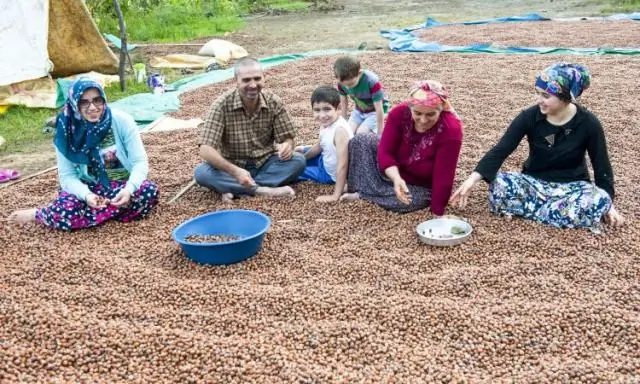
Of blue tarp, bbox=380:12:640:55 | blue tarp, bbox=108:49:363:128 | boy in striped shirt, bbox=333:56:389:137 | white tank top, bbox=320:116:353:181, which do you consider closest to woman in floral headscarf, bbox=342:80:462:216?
white tank top, bbox=320:116:353:181

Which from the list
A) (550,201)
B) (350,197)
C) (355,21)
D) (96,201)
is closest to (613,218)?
(550,201)

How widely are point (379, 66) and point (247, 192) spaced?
466 cm

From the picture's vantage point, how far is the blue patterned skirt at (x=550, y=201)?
3375 millimetres

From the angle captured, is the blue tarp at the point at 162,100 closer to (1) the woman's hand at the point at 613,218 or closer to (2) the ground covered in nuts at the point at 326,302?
(2) the ground covered in nuts at the point at 326,302

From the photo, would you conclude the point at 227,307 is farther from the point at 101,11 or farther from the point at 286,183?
the point at 101,11

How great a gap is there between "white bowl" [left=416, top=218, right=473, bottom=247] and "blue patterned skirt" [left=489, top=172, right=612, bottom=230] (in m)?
0.33

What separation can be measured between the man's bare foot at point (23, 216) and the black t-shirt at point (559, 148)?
2713 millimetres

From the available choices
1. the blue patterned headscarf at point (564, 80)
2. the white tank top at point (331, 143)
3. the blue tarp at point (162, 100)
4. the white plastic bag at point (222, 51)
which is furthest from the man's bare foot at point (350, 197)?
the white plastic bag at point (222, 51)

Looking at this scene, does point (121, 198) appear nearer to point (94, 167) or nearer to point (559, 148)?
point (94, 167)

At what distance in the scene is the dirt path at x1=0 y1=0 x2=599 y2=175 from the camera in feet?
35.5

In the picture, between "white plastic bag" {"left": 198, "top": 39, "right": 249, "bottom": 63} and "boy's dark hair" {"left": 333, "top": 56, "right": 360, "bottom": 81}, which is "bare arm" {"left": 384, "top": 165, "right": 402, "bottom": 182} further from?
"white plastic bag" {"left": 198, "top": 39, "right": 249, "bottom": 63}

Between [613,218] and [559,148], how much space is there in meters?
0.49

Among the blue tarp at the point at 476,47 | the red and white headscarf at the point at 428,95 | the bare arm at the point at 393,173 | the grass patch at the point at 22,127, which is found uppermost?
the red and white headscarf at the point at 428,95

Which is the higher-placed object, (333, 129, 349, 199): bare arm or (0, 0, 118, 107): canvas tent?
(0, 0, 118, 107): canvas tent
